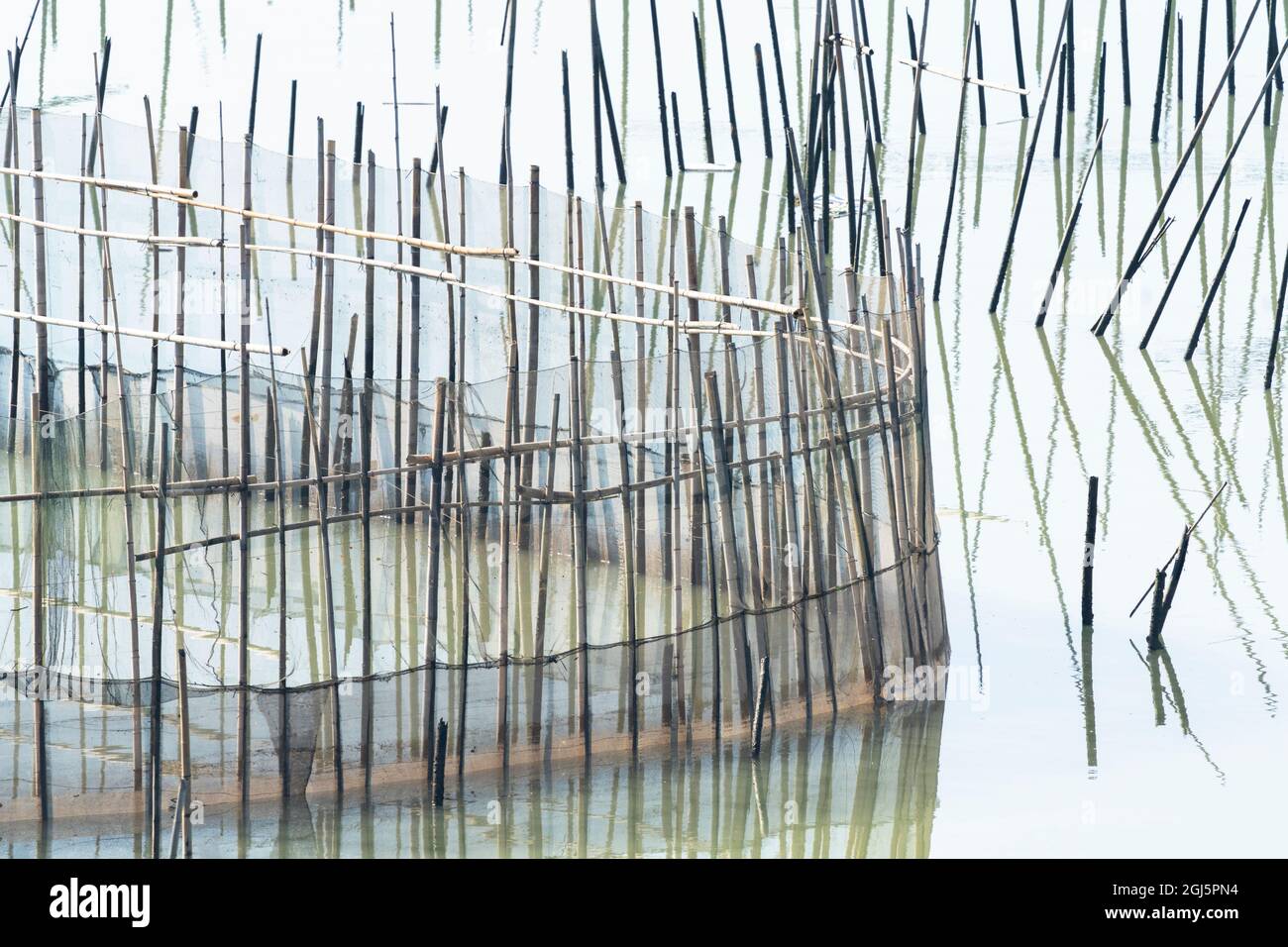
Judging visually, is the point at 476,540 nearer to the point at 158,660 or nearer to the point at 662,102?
the point at 158,660


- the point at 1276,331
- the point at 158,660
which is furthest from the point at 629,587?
the point at 1276,331

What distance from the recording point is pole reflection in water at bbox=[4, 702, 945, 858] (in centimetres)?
672

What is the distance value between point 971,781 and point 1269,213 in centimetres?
965

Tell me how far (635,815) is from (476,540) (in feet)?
7.31

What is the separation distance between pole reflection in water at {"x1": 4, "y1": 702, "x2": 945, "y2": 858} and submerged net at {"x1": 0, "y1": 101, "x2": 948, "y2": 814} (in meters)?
0.12

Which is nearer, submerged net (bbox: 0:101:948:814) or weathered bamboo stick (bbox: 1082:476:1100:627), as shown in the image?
submerged net (bbox: 0:101:948:814)

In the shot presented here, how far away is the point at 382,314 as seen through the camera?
10.3 meters

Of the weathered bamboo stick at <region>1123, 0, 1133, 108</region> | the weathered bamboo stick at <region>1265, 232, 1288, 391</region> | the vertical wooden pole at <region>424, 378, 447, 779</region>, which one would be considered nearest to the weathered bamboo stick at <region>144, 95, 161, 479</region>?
the vertical wooden pole at <region>424, 378, 447, 779</region>

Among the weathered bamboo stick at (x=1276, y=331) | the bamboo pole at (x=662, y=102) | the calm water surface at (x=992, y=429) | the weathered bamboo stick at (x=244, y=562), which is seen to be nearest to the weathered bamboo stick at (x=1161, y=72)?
the calm water surface at (x=992, y=429)

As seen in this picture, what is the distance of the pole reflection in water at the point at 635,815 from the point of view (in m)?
6.72

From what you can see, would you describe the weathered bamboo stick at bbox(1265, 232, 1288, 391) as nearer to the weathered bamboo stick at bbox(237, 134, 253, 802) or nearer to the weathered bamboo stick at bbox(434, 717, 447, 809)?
the weathered bamboo stick at bbox(434, 717, 447, 809)

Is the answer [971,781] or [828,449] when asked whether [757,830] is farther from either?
[828,449]

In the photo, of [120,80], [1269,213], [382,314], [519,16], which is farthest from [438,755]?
[519,16]

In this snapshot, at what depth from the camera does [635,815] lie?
7047 millimetres
